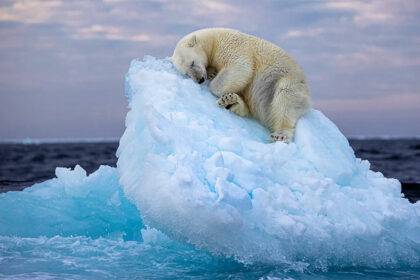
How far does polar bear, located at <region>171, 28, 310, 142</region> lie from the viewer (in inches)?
337

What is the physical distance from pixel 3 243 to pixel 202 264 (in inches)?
115

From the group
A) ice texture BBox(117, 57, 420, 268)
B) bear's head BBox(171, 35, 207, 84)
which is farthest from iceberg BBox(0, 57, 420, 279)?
bear's head BBox(171, 35, 207, 84)

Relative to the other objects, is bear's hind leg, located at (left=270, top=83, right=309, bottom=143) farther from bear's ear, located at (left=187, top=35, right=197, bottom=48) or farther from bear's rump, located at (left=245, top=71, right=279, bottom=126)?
bear's ear, located at (left=187, top=35, right=197, bottom=48)

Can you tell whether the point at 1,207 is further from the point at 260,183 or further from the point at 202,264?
the point at 260,183

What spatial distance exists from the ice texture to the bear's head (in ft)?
0.63

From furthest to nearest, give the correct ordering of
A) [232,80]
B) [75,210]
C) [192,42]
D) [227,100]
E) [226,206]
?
[75,210]
[192,42]
[232,80]
[227,100]
[226,206]

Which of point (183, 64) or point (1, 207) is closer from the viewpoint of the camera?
point (183, 64)

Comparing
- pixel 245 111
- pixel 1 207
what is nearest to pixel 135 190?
pixel 245 111

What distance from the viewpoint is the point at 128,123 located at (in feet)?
26.7

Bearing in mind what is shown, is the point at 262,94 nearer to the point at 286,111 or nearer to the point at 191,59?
the point at 286,111

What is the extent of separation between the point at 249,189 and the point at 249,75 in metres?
2.20

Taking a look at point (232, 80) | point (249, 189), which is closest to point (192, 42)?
point (232, 80)

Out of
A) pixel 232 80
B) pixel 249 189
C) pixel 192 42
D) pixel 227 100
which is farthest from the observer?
pixel 192 42

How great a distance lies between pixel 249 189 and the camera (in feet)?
23.0
